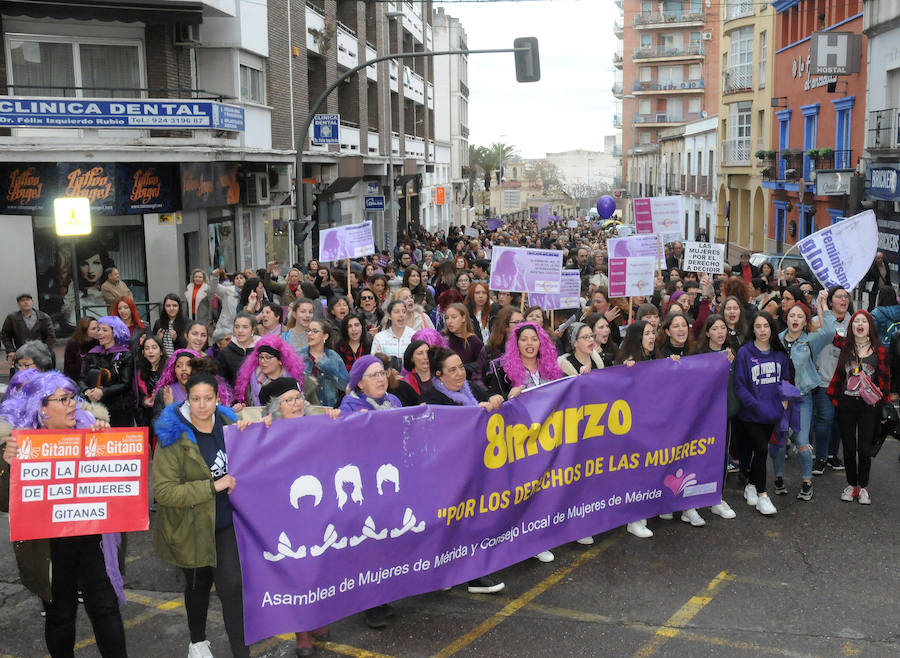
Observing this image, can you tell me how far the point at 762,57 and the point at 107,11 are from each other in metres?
29.1

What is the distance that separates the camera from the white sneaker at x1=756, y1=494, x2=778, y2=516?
26.5 ft

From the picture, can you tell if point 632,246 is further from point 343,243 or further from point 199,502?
point 199,502

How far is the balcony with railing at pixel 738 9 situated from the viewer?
137 feet

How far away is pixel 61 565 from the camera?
5.19m

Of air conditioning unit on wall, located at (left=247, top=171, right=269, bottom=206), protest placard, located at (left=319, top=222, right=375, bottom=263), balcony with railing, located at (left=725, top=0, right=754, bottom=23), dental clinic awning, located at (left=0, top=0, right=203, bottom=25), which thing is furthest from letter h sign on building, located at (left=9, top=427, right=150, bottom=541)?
balcony with railing, located at (left=725, top=0, right=754, bottom=23)

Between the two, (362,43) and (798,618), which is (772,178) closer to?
(362,43)

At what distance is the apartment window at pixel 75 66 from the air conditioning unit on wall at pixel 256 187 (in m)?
4.47

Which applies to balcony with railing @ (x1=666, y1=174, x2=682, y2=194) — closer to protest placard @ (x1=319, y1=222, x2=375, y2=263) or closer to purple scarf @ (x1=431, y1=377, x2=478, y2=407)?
protest placard @ (x1=319, y1=222, x2=375, y2=263)

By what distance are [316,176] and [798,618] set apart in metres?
25.3

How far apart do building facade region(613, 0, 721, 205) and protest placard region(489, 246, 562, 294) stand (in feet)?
216

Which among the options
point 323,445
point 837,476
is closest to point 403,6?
point 837,476

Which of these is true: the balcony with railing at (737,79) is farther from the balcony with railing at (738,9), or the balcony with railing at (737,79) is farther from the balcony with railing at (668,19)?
the balcony with railing at (668,19)

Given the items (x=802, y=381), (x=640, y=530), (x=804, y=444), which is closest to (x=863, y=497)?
(x=804, y=444)

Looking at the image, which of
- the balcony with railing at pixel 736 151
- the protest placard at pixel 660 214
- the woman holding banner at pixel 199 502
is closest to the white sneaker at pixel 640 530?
the woman holding banner at pixel 199 502
